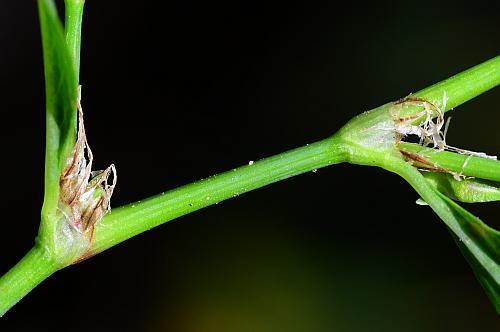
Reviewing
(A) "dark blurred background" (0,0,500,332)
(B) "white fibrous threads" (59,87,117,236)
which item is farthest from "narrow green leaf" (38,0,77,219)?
(A) "dark blurred background" (0,0,500,332)

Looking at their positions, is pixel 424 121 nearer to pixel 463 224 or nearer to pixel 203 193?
pixel 463 224

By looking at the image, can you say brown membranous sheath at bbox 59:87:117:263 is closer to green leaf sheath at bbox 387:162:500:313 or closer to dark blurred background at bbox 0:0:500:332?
green leaf sheath at bbox 387:162:500:313

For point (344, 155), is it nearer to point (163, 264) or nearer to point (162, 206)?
point (162, 206)

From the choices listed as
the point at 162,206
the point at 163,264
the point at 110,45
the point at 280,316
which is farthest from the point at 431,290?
the point at 162,206

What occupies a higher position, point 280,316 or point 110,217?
point 280,316

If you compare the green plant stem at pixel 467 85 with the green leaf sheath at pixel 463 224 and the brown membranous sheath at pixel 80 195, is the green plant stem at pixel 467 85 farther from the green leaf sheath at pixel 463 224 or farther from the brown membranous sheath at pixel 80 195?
the brown membranous sheath at pixel 80 195

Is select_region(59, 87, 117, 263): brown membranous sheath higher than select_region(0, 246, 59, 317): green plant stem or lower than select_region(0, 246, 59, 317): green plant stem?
higher

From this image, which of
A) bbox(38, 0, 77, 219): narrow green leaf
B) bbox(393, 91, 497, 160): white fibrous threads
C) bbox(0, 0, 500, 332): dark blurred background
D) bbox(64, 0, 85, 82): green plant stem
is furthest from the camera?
bbox(0, 0, 500, 332): dark blurred background

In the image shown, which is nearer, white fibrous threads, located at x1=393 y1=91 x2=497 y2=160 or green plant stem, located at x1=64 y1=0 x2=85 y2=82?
green plant stem, located at x1=64 y1=0 x2=85 y2=82

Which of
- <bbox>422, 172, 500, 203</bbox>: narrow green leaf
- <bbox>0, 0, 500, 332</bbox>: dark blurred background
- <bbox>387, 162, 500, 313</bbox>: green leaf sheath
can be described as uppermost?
<bbox>0, 0, 500, 332</bbox>: dark blurred background
